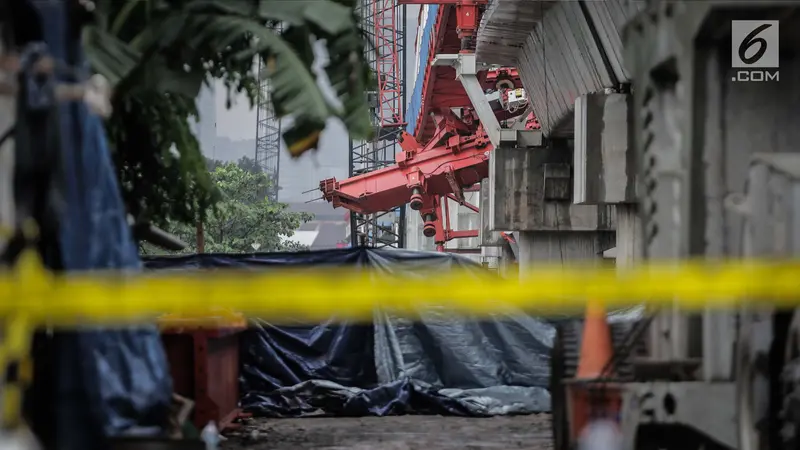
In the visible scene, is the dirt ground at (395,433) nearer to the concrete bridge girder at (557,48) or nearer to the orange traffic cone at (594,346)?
the orange traffic cone at (594,346)

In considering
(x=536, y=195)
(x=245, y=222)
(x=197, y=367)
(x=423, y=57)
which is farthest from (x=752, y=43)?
(x=245, y=222)

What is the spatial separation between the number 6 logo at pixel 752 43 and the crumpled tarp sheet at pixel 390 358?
7.47 meters

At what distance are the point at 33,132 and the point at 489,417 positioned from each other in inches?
383

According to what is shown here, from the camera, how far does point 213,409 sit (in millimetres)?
11758

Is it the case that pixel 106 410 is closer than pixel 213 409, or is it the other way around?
pixel 106 410

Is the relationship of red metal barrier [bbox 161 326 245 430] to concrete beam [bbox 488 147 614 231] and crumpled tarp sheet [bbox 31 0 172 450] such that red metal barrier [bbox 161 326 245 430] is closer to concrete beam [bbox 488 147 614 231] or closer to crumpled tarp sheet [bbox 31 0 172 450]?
crumpled tarp sheet [bbox 31 0 172 450]

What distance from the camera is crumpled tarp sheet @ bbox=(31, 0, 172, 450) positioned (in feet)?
16.6

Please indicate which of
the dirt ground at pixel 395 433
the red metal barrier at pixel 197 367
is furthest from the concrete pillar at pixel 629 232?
the red metal barrier at pixel 197 367

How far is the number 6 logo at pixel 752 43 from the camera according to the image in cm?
668

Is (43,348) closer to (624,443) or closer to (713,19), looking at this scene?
(624,443)

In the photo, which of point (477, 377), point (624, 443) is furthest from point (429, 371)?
point (624, 443)

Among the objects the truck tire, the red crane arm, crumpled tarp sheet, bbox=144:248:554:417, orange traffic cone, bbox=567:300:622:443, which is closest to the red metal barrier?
Answer: crumpled tarp sheet, bbox=144:248:554:417

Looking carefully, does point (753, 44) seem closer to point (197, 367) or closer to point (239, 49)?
point (239, 49)

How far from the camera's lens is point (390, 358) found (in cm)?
1452
